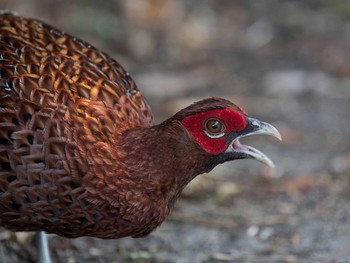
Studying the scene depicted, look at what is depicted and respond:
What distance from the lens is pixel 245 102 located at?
7.54 metres

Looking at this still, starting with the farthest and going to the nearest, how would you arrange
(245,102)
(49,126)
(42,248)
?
(245,102)
(42,248)
(49,126)

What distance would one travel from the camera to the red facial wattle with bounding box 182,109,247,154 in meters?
4.15

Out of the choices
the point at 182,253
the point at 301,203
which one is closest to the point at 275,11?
the point at 301,203

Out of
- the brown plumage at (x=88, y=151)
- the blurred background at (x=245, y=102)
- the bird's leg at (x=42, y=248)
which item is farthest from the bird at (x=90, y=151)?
the blurred background at (x=245, y=102)

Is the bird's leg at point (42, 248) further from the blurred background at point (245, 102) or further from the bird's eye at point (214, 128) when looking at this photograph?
the bird's eye at point (214, 128)

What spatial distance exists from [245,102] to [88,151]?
3550mm

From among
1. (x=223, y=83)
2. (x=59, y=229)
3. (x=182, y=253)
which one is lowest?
(x=59, y=229)

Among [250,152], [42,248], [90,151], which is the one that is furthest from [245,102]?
[90,151]

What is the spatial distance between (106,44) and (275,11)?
2113mm

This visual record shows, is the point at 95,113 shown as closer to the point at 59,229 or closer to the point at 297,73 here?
the point at 59,229

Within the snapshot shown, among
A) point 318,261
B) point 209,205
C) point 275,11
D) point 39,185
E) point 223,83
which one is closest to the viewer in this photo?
point 39,185

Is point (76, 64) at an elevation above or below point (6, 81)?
above

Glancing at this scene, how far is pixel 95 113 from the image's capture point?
14.1 ft

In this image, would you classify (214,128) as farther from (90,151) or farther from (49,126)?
(49,126)
